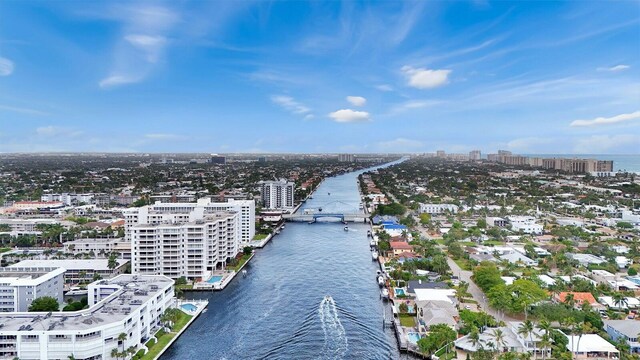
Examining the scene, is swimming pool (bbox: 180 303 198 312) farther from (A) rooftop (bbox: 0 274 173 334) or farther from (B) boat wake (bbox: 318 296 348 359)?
(B) boat wake (bbox: 318 296 348 359)

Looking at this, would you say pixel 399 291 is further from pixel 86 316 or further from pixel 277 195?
pixel 277 195

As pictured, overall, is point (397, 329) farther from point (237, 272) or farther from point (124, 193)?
point (124, 193)

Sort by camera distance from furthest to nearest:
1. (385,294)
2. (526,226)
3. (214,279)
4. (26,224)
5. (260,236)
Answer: (526,226) < (26,224) < (260,236) < (214,279) < (385,294)

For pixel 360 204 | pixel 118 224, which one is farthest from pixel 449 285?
pixel 360 204

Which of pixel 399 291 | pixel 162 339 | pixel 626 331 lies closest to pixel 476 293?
pixel 399 291

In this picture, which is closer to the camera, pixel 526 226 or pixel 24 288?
pixel 24 288
